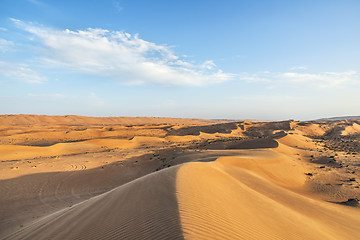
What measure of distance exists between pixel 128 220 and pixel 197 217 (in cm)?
157

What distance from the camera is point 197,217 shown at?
4039 millimetres

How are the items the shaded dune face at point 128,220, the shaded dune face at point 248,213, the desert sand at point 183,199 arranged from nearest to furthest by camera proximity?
the shaded dune face at point 128,220, the shaded dune face at point 248,213, the desert sand at point 183,199

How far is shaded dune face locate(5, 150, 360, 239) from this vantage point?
3.83 metres

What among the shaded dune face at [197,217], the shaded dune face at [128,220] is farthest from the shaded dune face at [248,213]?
the shaded dune face at [128,220]

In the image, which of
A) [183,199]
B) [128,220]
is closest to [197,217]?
[183,199]

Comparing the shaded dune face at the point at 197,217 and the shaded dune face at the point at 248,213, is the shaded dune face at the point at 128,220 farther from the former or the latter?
the shaded dune face at the point at 248,213

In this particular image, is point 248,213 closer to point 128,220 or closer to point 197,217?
point 197,217

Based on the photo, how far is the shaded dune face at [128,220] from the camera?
3.74m

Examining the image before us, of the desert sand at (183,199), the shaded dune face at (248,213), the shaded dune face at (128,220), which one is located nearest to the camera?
the shaded dune face at (128,220)

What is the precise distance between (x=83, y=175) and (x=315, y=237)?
13372 mm

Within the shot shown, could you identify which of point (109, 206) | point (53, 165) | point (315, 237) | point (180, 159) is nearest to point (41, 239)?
point (109, 206)

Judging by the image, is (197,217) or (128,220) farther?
(128,220)

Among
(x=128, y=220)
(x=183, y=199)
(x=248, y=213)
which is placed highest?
(x=183, y=199)

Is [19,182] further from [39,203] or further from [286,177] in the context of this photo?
[286,177]
